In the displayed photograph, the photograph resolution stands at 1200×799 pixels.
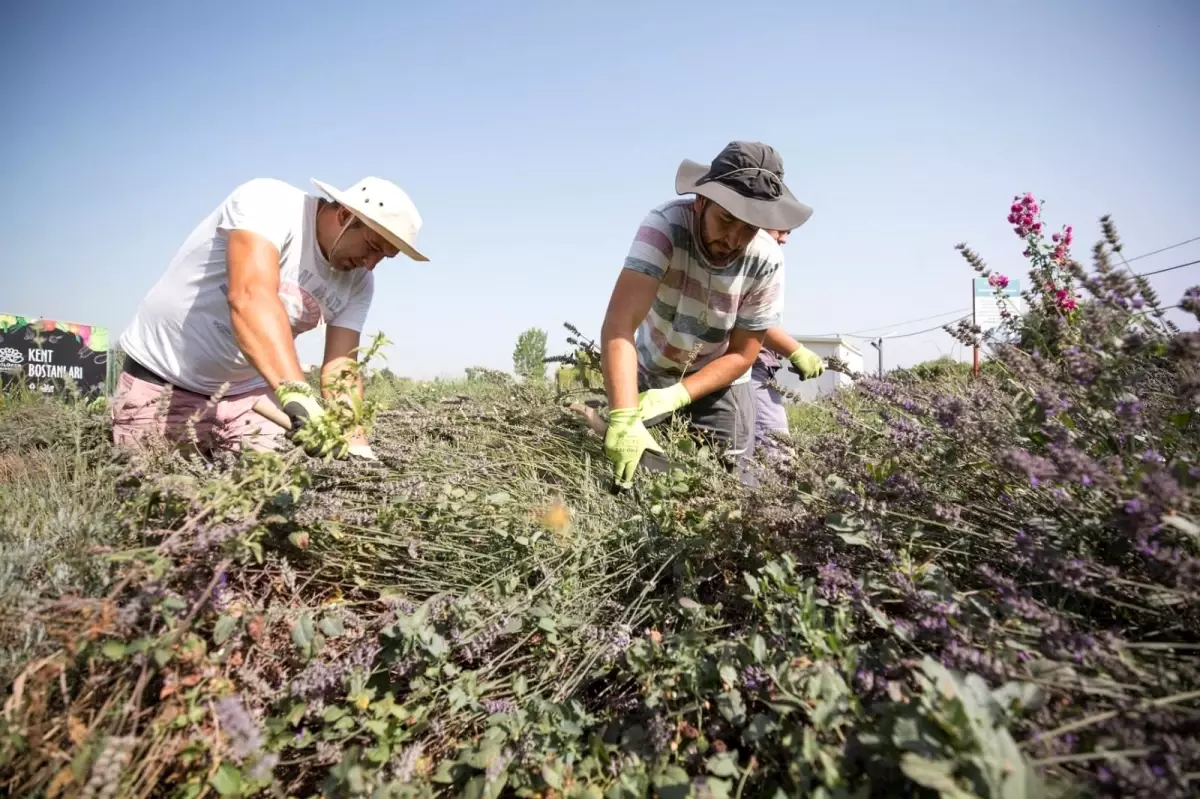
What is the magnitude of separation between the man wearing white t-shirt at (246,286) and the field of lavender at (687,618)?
0.70 metres

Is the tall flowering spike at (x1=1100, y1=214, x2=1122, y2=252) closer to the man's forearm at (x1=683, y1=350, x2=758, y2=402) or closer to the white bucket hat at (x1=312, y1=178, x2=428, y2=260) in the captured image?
the man's forearm at (x1=683, y1=350, x2=758, y2=402)

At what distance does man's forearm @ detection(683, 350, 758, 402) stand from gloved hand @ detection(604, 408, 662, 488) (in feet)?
1.46

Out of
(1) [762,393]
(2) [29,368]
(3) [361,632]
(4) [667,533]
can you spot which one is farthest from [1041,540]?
(2) [29,368]

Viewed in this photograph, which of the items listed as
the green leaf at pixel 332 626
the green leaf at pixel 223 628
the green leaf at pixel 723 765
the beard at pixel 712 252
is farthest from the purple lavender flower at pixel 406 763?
the beard at pixel 712 252

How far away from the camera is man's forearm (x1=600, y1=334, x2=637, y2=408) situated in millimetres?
2096

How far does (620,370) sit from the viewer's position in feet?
6.98

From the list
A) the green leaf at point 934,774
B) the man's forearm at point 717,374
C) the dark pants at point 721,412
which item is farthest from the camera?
the dark pants at point 721,412

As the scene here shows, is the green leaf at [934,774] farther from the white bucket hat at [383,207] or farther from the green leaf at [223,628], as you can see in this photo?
the white bucket hat at [383,207]

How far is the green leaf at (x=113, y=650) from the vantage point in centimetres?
94

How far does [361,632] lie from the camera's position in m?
1.25

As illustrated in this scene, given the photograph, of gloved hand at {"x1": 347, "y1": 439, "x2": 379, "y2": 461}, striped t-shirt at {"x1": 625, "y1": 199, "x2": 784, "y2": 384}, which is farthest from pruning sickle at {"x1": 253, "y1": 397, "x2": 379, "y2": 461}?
striped t-shirt at {"x1": 625, "y1": 199, "x2": 784, "y2": 384}

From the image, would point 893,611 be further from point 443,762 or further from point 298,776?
point 298,776

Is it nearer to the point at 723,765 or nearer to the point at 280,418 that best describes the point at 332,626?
the point at 723,765

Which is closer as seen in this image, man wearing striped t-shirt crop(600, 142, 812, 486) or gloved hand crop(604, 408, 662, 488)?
gloved hand crop(604, 408, 662, 488)
